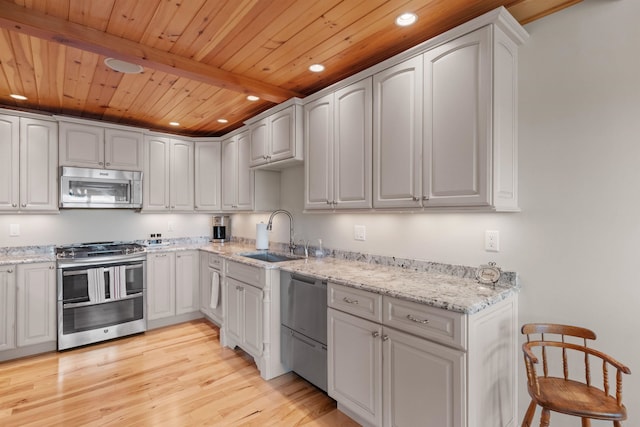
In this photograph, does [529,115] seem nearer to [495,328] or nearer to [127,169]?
[495,328]

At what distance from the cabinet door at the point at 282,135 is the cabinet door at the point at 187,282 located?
181 cm

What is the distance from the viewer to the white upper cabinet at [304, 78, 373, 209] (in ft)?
7.63

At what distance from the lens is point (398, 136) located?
2.10 metres

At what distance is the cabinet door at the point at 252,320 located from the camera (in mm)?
2684

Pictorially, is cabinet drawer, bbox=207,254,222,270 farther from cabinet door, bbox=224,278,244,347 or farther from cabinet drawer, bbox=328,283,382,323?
cabinet drawer, bbox=328,283,382,323

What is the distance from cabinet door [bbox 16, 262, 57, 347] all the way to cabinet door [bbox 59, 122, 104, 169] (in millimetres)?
1130

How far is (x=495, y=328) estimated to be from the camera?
1.70 meters

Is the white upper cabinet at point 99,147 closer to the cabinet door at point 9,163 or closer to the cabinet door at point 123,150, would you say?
the cabinet door at point 123,150

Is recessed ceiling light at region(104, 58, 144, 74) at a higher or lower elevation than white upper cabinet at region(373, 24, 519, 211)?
higher

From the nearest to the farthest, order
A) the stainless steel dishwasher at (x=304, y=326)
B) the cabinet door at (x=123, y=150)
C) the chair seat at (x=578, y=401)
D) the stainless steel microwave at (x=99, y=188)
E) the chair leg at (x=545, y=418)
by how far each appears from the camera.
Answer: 1. the chair seat at (x=578, y=401)
2. the chair leg at (x=545, y=418)
3. the stainless steel dishwasher at (x=304, y=326)
4. the stainless steel microwave at (x=99, y=188)
5. the cabinet door at (x=123, y=150)

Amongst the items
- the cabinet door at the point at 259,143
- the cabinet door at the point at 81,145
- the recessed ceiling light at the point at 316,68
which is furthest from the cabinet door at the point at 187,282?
the recessed ceiling light at the point at 316,68

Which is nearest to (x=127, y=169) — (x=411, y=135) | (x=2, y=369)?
(x=2, y=369)

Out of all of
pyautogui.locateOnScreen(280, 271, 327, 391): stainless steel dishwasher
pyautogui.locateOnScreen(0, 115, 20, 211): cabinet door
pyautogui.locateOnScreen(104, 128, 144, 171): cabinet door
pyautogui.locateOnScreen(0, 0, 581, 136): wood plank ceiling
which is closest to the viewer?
pyautogui.locateOnScreen(0, 0, 581, 136): wood plank ceiling

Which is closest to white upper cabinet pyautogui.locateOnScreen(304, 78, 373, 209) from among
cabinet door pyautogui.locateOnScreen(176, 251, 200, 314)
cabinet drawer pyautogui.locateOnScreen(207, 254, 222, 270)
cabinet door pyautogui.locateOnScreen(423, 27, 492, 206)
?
cabinet door pyautogui.locateOnScreen(423, 27, 492, 206)
